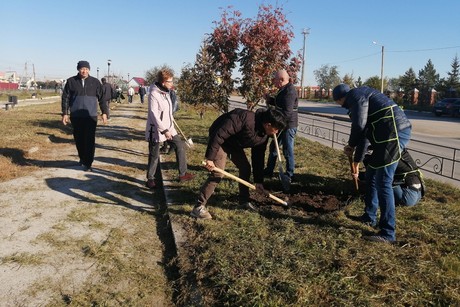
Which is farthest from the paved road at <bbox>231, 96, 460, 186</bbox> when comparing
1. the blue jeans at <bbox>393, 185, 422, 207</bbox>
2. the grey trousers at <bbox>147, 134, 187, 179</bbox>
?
the grey trousers at <bbox>147, 134, 187, 179</bbox>

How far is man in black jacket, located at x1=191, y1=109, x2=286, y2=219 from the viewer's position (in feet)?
12.7

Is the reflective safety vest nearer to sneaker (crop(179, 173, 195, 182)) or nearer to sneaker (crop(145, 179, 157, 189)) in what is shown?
sneaker (crop(179, 173, 195, 182))

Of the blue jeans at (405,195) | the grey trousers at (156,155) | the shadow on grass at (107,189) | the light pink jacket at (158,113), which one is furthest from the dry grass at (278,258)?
the light pink jacket at (158,113)

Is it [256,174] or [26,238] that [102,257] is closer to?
[26,238]

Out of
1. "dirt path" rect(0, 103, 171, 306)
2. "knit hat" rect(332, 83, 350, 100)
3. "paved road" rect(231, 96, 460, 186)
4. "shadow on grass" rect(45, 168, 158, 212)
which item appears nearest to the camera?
"dirt path" rect(0, 103, 171, 306)

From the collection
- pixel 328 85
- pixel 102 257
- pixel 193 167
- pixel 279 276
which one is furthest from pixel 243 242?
pixel 328 85

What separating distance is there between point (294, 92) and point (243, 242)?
9.03 ft

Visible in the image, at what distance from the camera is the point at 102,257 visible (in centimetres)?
343

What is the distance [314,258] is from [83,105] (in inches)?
185

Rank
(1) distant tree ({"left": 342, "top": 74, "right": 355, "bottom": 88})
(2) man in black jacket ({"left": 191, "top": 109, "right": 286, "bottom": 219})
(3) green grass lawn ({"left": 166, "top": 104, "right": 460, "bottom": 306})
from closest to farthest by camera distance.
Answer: (3) green grass lawn ({"left": 166, "top": 104, "right": 460, "bottom": 306}), (2) man in black jacket ({"left": 191, "top": 109, "right": 286, "bottom": 219}), (1) distant tree ({"left": 342, "top": 74, "right": 355, "bottom": 88})

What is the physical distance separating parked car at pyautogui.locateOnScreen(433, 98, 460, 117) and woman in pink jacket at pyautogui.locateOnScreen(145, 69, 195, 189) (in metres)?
30.2

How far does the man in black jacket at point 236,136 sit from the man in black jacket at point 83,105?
310 cm

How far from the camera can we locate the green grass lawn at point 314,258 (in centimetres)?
270

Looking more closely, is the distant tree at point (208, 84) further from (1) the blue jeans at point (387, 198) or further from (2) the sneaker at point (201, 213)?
(1) the blue jeans at point (387, 198)
